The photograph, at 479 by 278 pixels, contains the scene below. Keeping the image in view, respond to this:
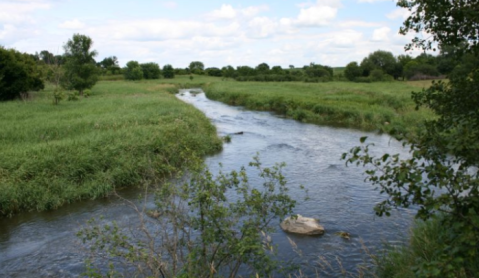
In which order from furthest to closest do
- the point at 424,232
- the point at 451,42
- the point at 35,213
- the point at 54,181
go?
the point at 54,181
the point at 35,213
the point at 424,232
the point at 451,42

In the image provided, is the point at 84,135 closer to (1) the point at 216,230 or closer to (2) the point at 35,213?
(2) the point at 35,213

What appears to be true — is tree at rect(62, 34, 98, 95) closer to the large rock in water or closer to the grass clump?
the large rock in water

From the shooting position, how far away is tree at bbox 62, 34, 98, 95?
40031 millimetres

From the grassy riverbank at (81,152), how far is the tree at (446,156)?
5.01m

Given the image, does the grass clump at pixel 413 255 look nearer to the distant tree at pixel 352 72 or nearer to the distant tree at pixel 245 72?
the distant tree at pixel 352 72

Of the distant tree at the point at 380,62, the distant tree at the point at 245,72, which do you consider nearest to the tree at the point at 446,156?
the distant tree at the point at 380,62

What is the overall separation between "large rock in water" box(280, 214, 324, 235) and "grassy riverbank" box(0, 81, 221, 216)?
3.22 metres

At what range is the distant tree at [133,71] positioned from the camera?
88625mm

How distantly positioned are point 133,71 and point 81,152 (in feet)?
259

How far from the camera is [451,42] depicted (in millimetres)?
4309

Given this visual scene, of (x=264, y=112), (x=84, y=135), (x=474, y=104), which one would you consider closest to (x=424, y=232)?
(x=474, y=104)

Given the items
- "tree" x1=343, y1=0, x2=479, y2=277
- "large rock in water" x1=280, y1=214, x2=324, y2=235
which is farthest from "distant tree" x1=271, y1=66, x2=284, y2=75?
"tree" x1=343, y1=0, x2=479, y2=277

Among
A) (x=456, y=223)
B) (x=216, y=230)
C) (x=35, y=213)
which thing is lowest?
(x=35, y=213)

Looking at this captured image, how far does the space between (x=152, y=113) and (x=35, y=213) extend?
12.1 m
